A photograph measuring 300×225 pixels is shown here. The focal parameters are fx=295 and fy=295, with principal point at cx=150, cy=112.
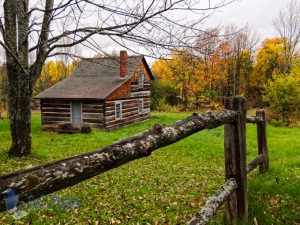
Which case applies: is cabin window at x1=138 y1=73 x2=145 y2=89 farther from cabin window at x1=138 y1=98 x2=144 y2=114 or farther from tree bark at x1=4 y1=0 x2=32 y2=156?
tree bark at x1=4 y1=0 x2=32 y2=156

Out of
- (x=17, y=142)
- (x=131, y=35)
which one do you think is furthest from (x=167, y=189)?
(x=17, y=142)

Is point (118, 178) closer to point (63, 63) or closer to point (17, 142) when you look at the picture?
point (17, 142)

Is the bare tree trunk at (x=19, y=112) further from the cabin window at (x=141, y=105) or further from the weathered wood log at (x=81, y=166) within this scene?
the cabin window at (x=141, y=105)

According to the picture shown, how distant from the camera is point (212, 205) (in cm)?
323

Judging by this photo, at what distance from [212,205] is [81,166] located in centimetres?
191

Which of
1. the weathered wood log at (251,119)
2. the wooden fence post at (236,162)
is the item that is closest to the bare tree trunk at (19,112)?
the weathered wood log at (251,119)

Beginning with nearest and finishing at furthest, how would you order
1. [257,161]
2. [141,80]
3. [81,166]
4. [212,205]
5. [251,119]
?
[81,166] → [212,205] → [257,161] → [251,119] → [141,80]

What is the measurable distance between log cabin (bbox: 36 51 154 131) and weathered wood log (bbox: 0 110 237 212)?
17.5 meters

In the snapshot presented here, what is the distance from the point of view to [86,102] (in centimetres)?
2162

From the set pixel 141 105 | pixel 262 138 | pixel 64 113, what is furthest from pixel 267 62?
pixel 262 138

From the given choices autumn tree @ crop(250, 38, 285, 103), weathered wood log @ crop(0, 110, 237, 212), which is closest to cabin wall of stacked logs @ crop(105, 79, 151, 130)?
weathered wood log @ crop(0, 110, 237, 212)

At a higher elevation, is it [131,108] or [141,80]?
[141,80]

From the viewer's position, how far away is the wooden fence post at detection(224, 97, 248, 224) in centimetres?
387

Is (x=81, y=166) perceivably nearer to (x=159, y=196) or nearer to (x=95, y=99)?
(x=159, y=196)
